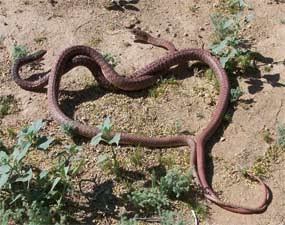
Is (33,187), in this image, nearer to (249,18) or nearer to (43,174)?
(43,174)

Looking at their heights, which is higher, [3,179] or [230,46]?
[230,46]

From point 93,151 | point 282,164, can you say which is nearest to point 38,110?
point 93,151

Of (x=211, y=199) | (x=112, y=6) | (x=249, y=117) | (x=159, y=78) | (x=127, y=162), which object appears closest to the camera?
(x=211, y=199)

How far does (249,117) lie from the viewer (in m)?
7.90

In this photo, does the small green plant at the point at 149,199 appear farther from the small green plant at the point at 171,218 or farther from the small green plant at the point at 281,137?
the small green plant at the point at 281,137

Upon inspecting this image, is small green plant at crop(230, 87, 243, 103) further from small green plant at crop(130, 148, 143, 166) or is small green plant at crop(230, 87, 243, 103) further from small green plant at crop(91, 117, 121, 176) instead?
small green plant at crop(91, 117, 121, 176)

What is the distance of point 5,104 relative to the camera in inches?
318

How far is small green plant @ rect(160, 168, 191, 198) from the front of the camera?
6773mm

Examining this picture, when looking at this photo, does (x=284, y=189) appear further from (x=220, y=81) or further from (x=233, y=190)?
(x=220, y=81)

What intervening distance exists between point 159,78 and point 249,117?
1321 millimetres

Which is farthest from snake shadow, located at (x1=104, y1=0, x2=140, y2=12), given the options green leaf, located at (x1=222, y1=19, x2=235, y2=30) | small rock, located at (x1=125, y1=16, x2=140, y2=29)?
green leaf, located at (x1=222, y1=19, x2=235, y2=30)

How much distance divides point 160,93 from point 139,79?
325mm

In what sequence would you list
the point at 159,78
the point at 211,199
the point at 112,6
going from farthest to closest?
the point at 112,6 → the point at 159,78 → the point at 211,199

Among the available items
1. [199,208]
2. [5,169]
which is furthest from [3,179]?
[199,208]
